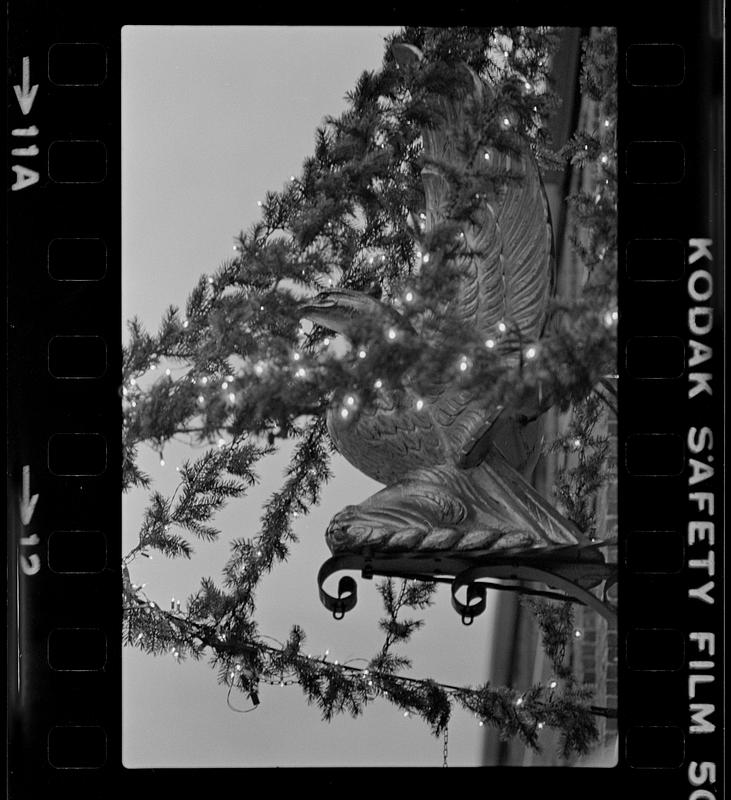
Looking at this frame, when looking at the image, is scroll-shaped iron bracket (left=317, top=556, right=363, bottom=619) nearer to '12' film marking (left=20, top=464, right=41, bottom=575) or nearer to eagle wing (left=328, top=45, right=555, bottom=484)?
eagle wing (left=328, top=45, right=555, bottom=484)

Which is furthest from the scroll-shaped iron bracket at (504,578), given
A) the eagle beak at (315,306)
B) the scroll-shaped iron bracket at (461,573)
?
the eagle beak at (315,306)

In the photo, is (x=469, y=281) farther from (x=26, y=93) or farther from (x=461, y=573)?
(x=26, y=93)

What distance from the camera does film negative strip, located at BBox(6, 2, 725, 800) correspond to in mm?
1928

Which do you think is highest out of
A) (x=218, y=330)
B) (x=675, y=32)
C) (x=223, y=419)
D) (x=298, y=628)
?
(x=675, y=32)

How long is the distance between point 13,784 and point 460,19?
4.39 ft

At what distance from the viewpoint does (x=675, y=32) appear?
195cm

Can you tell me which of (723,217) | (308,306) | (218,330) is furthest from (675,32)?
(218,330)

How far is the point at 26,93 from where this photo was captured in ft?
6.32

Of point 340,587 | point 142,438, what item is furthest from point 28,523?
point 340,587

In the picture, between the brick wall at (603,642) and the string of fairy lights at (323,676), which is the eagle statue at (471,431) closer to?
the brick wall at (603,642)

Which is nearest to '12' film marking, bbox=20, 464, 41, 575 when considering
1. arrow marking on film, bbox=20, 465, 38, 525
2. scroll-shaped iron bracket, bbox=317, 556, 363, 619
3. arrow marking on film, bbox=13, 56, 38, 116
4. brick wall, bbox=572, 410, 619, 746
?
arrow marking on film, bbox=20, 465, 38, 525

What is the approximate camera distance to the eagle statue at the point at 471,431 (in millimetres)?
1964

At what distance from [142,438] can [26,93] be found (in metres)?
0.54

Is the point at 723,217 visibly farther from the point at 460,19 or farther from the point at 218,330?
the point at 218,330
